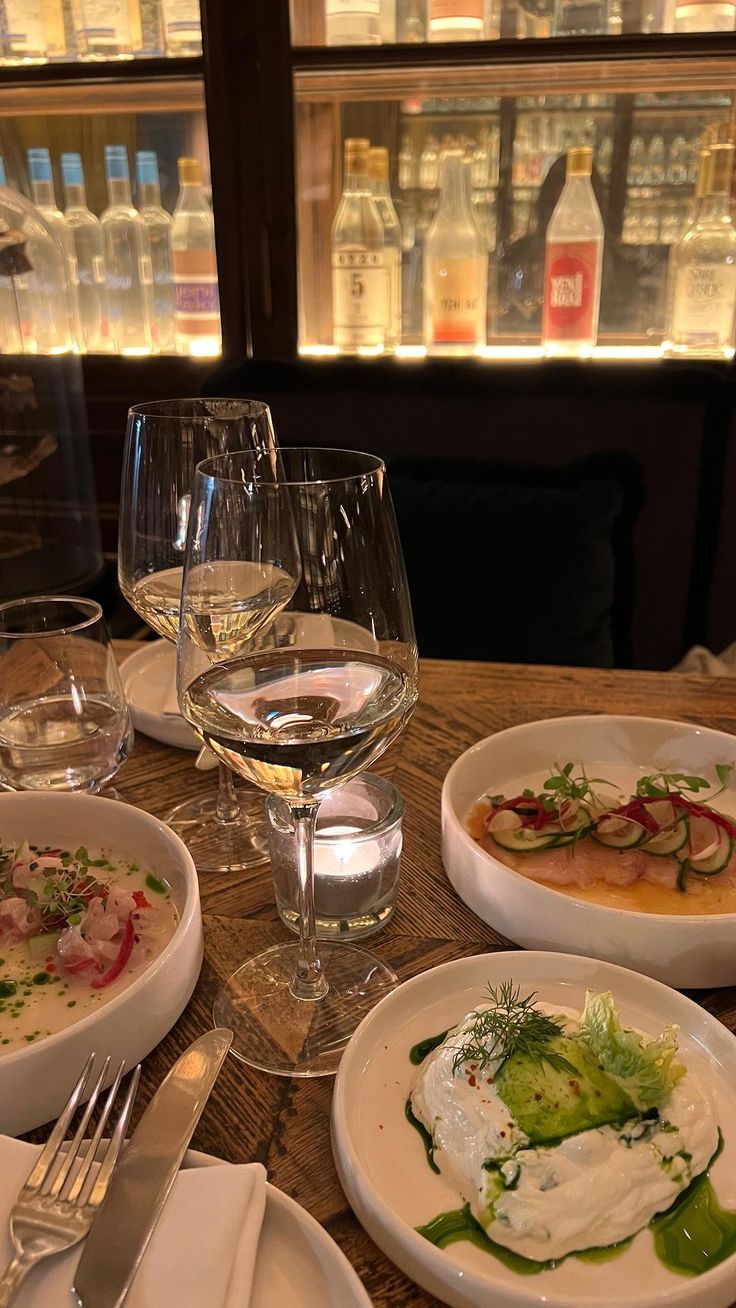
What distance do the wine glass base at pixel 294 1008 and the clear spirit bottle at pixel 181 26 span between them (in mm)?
1953

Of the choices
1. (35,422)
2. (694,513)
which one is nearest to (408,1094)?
(694,513)

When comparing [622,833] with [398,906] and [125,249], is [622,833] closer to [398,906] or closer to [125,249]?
[398,906]

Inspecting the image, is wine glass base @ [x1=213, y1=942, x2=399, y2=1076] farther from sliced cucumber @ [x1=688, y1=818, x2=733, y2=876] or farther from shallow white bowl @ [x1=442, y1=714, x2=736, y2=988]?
sliced cucumber @ [x1=688, y1=818, x2=733, y2=876]

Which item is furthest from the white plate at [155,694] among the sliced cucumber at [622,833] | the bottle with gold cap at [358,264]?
the bottle with gold cap at [358,264]

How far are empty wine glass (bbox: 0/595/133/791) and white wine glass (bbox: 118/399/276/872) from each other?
58 mm

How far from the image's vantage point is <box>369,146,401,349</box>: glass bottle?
2121 mm

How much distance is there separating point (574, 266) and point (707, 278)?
255 mm

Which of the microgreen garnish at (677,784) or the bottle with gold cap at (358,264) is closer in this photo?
the microgreen garnish at (677,784)

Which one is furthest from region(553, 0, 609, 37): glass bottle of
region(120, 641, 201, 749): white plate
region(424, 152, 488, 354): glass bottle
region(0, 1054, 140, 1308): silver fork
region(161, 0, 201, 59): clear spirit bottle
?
region(0, 1054, 140, 1308): silver fork

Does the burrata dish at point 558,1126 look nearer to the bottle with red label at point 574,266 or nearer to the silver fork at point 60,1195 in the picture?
the silver fork at point 60,1195

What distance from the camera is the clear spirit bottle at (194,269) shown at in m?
2.18

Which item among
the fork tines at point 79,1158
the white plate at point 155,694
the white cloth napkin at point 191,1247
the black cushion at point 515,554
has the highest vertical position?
the fork tines at point 79,1158

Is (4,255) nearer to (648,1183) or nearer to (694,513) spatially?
(694,513)

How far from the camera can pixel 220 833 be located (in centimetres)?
90
